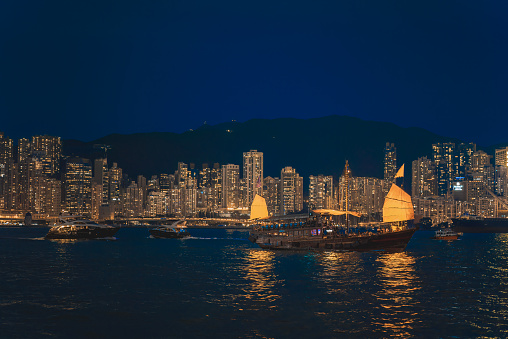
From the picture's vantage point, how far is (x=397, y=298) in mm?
49938

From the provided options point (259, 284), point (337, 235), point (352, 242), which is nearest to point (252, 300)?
point (259, 284)

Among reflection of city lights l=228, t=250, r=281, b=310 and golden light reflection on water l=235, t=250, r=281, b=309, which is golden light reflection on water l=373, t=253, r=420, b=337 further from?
reflection of city lights l=228, t=250, r=281, b=310

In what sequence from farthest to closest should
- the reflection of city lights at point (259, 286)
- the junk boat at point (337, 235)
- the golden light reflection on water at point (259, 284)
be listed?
the junk boat at point (337, 235) < the golden light reflection on water at point (259, 284) < the reflection of city lights at point (259, 286)

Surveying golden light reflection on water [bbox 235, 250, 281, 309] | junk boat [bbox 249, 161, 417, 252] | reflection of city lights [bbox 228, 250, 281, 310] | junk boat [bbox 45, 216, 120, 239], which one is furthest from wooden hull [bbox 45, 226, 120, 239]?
reflection of city lights [bbox 228, 250, 281, 310]

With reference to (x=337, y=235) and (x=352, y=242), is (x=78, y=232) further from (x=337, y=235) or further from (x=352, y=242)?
(x=352, y=242)

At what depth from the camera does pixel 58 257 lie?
94375 mm

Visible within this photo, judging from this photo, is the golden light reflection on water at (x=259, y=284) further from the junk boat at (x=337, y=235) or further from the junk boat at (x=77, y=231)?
the junk boat at (x=77, y=231)

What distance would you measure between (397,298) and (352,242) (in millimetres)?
54905

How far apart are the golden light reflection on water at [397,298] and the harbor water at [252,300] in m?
0.08

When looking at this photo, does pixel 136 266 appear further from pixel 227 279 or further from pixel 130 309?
pixel 130 309

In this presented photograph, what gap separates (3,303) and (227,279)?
77.6 ft

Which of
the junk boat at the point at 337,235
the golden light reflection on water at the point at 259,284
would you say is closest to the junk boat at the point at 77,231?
the junk boat at the point at 337,235

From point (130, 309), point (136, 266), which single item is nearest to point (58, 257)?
point (136, 266)

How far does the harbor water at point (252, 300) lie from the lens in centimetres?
3722
